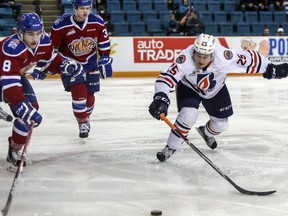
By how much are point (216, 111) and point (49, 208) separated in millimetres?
1622

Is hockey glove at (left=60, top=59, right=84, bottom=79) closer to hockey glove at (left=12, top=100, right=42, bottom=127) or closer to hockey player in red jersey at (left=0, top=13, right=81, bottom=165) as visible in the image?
hockey player in red jersey at (left=0, top=13, right=81, bottom=165)

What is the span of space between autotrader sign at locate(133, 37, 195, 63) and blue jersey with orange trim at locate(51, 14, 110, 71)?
22.9ft

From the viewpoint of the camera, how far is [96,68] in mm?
4824

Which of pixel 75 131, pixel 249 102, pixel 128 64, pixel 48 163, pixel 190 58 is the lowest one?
pixel 128 64

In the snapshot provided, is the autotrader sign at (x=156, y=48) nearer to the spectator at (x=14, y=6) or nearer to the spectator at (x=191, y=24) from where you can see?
the spectator at (x=191, y=24)

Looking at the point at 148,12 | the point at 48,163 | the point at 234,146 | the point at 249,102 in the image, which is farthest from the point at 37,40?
the point at 148,12

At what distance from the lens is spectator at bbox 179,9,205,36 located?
39.7 ft

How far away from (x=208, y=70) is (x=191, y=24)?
8.61m

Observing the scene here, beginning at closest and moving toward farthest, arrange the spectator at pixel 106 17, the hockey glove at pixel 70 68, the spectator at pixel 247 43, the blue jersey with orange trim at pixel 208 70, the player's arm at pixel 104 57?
1. the blue jersey with orange trim at pixel 208 70
2. the hockey glove at pixel 70 68
3. the player's arm at pixel 104 57
4. the spectator at pixel 247 43
5. the spectator at pixel 106 17

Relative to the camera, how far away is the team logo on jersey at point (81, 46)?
470cm

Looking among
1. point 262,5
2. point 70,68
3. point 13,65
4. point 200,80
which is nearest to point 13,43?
point 13,65

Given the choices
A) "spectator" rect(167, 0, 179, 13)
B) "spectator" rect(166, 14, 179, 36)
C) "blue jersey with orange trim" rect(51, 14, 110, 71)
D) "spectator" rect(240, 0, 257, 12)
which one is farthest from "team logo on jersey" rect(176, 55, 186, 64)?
"spectator" rect(240, 0, 257, 12)

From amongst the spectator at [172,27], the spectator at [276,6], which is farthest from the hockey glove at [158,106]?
the spectator at [276,6]

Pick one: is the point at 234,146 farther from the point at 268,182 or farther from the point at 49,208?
the point at 49,208
